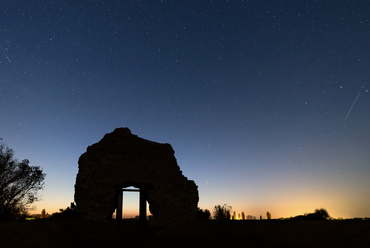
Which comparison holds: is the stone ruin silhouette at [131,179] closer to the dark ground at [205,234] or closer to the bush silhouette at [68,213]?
the dark ground at [205,234]

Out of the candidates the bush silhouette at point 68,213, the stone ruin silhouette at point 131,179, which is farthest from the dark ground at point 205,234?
the bush silhouette at point 68,213

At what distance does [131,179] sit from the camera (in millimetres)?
12484

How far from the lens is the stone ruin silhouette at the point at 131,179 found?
463 inches

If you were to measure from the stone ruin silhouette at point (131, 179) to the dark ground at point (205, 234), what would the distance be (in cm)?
164

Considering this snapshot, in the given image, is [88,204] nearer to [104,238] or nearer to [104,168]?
[104,168]

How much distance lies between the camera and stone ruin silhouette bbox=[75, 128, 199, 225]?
1175 cm

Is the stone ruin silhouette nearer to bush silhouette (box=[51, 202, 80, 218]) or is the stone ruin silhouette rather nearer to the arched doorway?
the arched doorway

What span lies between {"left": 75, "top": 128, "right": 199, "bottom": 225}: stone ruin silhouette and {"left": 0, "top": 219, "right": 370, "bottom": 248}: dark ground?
5.39 feet

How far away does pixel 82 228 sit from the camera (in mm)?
8914

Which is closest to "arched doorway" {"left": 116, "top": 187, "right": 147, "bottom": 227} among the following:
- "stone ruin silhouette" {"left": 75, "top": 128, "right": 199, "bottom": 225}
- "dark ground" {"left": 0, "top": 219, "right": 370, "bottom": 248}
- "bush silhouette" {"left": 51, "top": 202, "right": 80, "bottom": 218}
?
"stone ruin silhouette" {"left": 75, "top": 128, "right": 199, "bottom": 225}

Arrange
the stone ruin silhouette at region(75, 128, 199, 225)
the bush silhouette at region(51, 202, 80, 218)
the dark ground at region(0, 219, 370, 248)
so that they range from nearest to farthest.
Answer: the dark ground at region(0, 219, 370, 248) → the stone ruin silhouette at region(75, 128, 199, 225) → the bush silhouette at region(51, 202, 80, 218)

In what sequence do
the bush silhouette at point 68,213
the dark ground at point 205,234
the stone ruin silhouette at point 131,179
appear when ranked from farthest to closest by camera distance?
the bush silhouette at point 68,213 → the stone ruin silhouette at point 131,179 → the dark ground at point 205,234

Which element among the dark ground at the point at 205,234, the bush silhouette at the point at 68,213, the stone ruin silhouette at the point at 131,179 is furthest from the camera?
the bush silhouette at the point at 68,213

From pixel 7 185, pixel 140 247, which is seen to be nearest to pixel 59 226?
pixel 140 247
